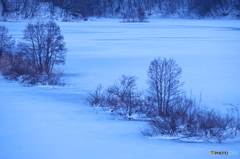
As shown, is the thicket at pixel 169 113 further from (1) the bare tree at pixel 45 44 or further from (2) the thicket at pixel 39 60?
(1) the bare tree at pixel 45 44

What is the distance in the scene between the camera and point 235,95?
13.3 meters

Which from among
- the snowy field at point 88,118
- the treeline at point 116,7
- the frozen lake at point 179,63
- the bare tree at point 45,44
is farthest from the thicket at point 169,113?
the treeline at point 116,7

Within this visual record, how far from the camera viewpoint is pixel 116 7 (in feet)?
330

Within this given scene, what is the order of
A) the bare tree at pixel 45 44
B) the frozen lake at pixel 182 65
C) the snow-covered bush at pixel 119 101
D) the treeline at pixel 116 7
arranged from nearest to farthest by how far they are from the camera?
the snow-covered bush at pixel 119 101
the frozen lake at pixel 182 65
the bare tree at pixel 45 44
the treeline at pixel 116 7

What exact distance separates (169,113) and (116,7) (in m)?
92.2

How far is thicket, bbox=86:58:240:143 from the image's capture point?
869 centimetres

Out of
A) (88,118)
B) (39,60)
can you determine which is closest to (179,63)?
(39,60)

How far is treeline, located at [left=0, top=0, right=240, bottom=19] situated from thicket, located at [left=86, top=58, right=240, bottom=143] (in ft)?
211

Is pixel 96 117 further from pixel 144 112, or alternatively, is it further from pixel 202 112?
pixel 202 112

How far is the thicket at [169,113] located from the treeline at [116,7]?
64270mm

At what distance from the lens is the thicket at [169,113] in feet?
28.5

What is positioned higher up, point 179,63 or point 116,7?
point 116,7

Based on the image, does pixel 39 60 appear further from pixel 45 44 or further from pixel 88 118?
pixel 88 118

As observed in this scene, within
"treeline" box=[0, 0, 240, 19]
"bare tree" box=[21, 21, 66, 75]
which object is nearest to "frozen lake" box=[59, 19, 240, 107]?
"bare tree" box=[21, 21, 66, 75]
